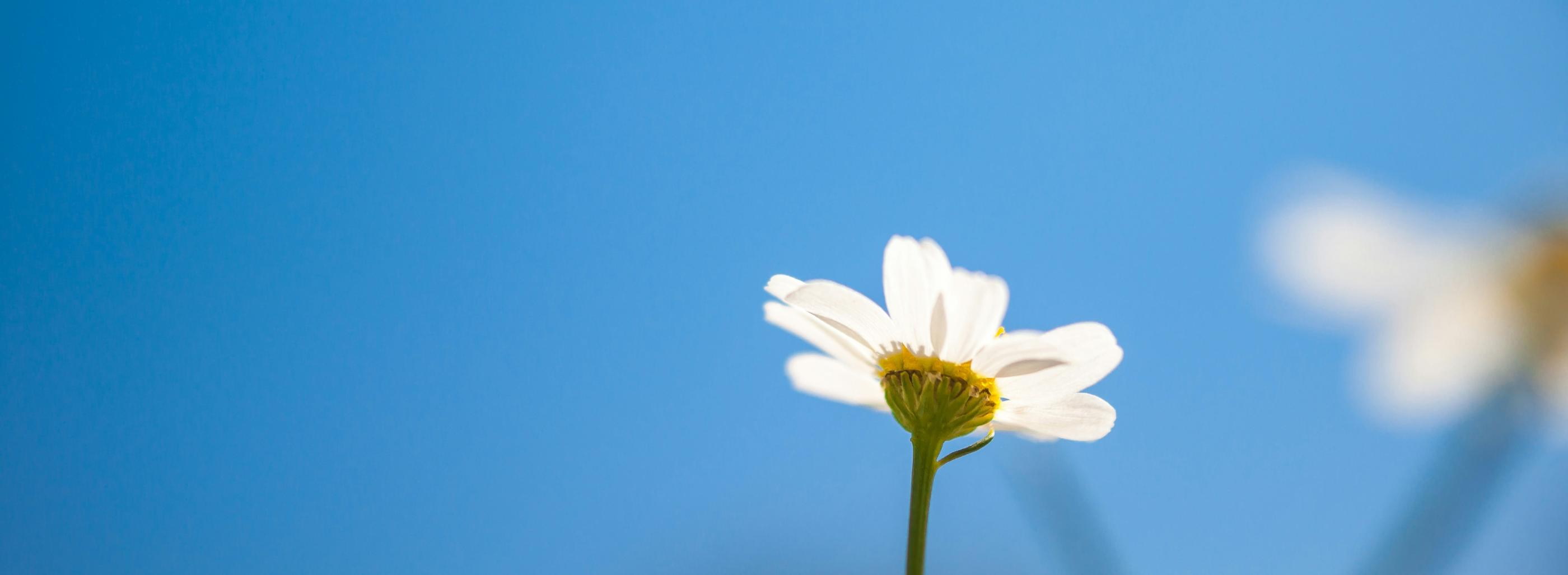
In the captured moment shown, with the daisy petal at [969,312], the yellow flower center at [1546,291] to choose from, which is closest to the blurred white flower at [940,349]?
the daisy petal at [969,312]

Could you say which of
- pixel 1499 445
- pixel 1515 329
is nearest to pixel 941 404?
pixel 1499 445

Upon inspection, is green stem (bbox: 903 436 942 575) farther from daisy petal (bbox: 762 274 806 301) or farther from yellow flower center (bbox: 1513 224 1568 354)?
yellow flower center (bbox: 1513 224 1568 354)

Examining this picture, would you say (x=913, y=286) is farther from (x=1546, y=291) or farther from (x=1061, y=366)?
(x=1546, y=291)

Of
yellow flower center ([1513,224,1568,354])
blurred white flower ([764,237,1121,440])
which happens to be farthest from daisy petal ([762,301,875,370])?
yellow flower center ([1513,224,1568,354])

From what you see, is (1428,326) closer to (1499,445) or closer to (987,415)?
(1499,445)

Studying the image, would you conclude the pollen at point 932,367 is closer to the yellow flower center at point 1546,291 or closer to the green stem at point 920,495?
the green stem at point 920,495

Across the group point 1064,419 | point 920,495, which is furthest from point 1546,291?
point 920,495
